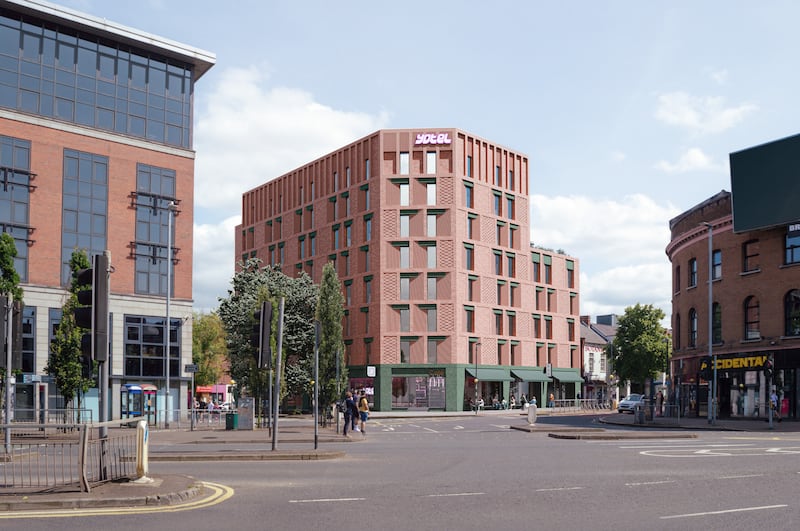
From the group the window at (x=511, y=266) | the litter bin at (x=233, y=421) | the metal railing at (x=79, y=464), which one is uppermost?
the window at (x=511, y=266)

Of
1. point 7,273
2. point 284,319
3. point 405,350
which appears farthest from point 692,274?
point 7,273

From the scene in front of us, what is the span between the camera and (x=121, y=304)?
54.5m

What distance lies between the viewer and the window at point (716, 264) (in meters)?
50.3

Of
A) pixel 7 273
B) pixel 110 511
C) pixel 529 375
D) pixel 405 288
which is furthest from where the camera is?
pixel 529 375

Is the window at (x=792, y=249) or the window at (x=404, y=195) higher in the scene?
the window at (x=404, y=195)

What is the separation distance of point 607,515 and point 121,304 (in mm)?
47136

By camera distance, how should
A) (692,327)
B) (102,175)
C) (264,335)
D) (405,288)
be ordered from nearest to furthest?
(264,335) < (692,327) < (102,175) < (405,288)

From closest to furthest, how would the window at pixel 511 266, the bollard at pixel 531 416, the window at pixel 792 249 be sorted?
the bollard at pixel 531 416, the window at pixel 792 249, the window at pixel 511 266

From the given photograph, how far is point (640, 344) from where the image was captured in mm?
91125

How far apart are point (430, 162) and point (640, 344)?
1223 inches

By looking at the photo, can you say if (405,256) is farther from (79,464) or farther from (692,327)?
(79,464)

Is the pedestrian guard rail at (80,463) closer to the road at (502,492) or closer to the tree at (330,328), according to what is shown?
the road at (502,492)

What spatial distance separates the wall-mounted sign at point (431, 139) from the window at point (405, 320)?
14.2 m

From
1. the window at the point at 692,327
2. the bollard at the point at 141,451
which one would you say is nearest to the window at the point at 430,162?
the window at the point at 692,327
